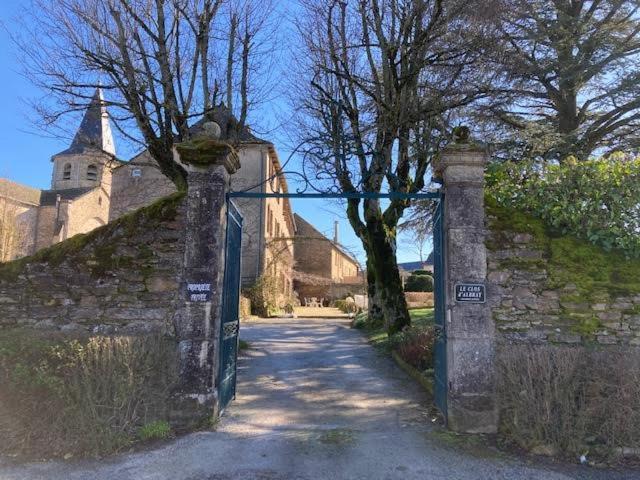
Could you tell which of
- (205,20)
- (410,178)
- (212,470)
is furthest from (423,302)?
(212,470)

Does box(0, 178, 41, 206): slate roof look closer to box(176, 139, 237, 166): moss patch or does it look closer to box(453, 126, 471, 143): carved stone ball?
box(176, 139, 237, 166): moss patch

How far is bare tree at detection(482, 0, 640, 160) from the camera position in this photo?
37.7 feet

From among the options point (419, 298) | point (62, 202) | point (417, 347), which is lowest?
point (417, 347)

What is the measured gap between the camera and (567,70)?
11.5 meters

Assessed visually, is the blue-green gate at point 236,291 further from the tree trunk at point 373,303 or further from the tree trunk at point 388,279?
the tree trunk at point 373,303

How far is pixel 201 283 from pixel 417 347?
504 cm

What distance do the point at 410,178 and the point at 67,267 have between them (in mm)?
8950

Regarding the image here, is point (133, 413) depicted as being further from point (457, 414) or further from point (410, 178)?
point (410, 178)

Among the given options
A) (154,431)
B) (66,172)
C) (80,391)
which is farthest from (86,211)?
(154,431)

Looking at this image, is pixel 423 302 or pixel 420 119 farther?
pixel 423 302

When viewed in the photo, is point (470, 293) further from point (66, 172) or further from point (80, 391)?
point (66, 172)

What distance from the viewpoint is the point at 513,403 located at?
5.25m

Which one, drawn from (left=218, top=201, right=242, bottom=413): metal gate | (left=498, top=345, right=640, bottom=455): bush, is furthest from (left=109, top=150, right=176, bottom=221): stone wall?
(left=498, top=345, right=640, bottom=455): bush

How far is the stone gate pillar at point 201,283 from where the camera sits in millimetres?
5684
